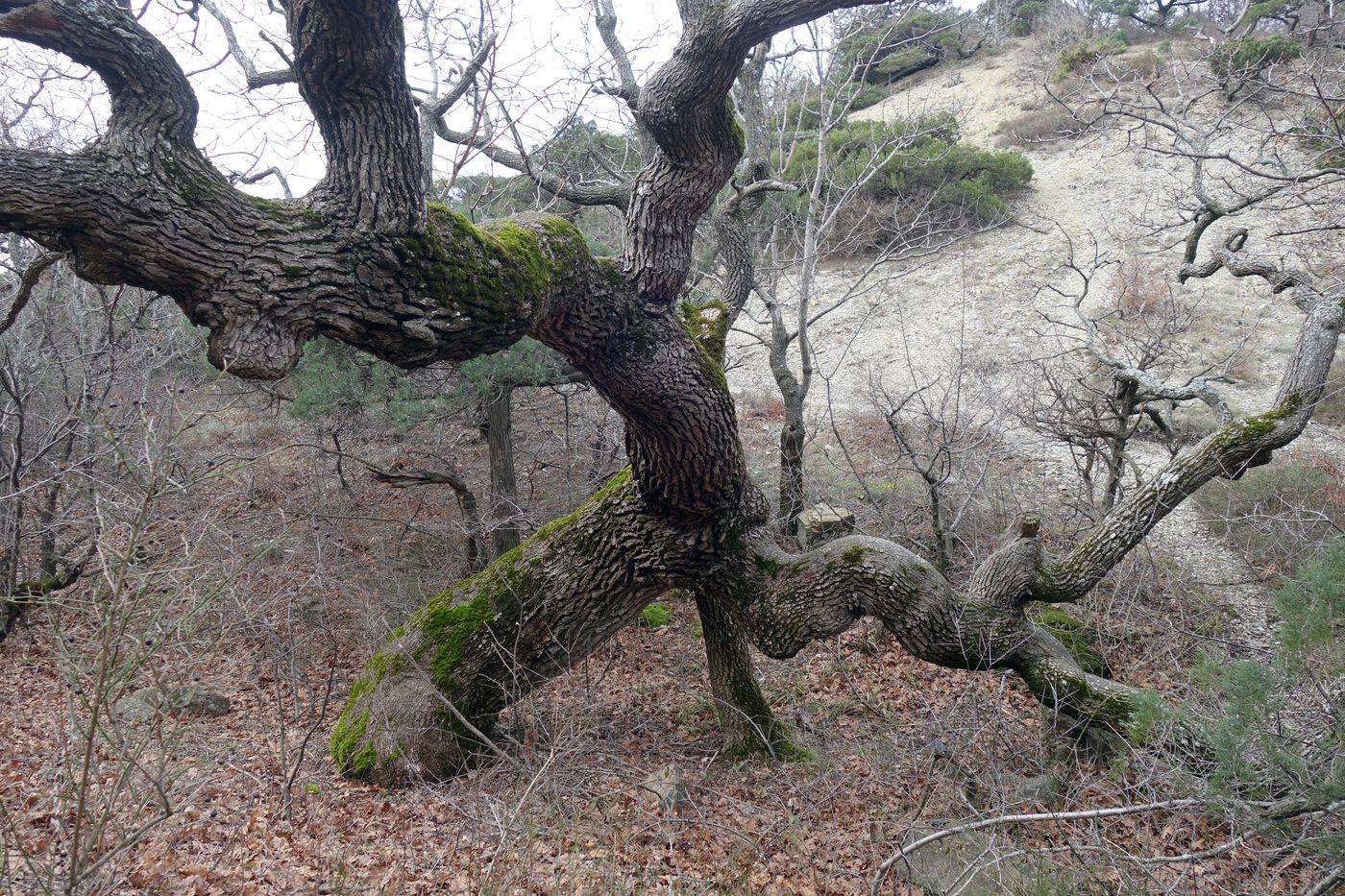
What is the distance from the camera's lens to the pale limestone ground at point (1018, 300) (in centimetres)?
1301

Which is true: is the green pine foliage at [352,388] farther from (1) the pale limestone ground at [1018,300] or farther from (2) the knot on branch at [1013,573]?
(2) the knot on branch at [1013,573]

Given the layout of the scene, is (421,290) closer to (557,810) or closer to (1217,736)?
(557,810)

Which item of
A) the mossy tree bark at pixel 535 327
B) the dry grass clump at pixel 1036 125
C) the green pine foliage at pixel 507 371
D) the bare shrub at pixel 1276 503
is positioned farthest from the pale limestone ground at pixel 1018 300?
the mossy tree bark at pixel 535 327

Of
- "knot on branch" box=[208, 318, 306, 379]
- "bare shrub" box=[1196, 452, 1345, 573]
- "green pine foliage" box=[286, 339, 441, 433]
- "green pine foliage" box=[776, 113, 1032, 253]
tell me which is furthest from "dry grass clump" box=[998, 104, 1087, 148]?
"knot on branch" box=[208, 318, 306, 379]

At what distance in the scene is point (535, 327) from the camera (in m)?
4.04

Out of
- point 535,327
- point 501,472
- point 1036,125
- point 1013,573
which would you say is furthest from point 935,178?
point 535,327

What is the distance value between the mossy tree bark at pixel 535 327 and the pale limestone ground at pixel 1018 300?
18.7ft

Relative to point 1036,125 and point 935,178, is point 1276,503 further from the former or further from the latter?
point 1036,125

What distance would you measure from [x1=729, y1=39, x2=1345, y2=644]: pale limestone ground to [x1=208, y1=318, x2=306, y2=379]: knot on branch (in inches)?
332

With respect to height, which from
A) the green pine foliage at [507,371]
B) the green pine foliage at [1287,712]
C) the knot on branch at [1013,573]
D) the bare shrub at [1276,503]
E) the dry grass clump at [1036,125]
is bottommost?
the bare shrub at [1276,503]

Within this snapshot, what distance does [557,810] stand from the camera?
405 cm

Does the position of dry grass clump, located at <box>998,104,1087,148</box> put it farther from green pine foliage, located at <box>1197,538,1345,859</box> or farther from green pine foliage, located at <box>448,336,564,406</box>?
green pine foliage, located at <box>1197,538,1345,859</box>

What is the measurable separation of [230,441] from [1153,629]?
11.0m

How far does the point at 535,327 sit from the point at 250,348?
1.53 meters
